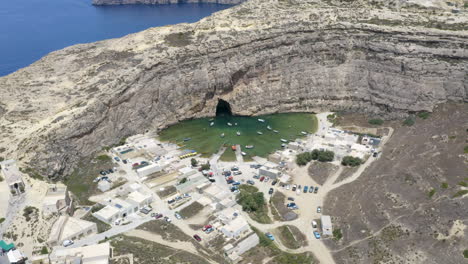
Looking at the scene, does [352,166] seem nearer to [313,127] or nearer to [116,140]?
[313,127]

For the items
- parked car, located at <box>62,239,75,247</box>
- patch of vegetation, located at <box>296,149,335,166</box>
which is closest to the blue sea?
parked car, located at <box>62,239,75,247</box>

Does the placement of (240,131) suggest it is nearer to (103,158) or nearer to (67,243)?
(103,158)

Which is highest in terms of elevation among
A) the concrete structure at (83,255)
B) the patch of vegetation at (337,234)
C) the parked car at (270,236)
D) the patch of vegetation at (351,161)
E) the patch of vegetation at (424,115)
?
the concrete structure at (83,255)

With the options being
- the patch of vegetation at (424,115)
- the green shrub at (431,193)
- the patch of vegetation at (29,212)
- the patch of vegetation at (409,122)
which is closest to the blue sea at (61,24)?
the patch of vegetation at (29,212)

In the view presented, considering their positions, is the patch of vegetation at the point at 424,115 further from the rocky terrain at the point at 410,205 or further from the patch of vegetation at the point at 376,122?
the patch of vegetation at the point at 376,122

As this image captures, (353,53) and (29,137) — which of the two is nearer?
(29,137)

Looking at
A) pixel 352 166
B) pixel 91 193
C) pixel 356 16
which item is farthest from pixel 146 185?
pixel 356 16

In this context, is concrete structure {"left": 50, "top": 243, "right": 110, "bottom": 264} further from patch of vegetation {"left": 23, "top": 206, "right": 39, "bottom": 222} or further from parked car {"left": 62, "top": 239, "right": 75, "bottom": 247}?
patch of vegetation {"left": 23, "top": 206, "right": 39, "bottom": 222}
